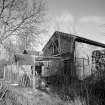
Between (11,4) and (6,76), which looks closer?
(6,76)

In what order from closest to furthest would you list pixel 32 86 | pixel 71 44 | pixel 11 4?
pixel 32 86, pixel 71 44, pixel 11 4

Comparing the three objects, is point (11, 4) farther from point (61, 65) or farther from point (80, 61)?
point (80, 61)

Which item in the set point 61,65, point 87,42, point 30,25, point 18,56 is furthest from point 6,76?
point 87,42

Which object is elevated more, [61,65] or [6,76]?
[61,65]

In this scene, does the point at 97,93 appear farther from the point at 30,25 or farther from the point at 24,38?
the point at 30,25

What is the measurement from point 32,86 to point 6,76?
570cm

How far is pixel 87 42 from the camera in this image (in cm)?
1480

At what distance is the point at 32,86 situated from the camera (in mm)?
10133

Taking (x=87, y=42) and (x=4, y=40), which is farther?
(x=4, y=40)

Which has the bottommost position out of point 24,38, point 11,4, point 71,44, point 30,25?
point 71,44

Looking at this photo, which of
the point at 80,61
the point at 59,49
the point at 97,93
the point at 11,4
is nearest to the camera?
the point at 97,93

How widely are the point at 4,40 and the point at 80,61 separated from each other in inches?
502

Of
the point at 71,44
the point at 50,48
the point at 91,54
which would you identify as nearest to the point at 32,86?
the point at 71,44

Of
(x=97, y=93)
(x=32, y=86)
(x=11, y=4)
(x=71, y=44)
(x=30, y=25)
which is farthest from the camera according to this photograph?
(x=30, y=25)
